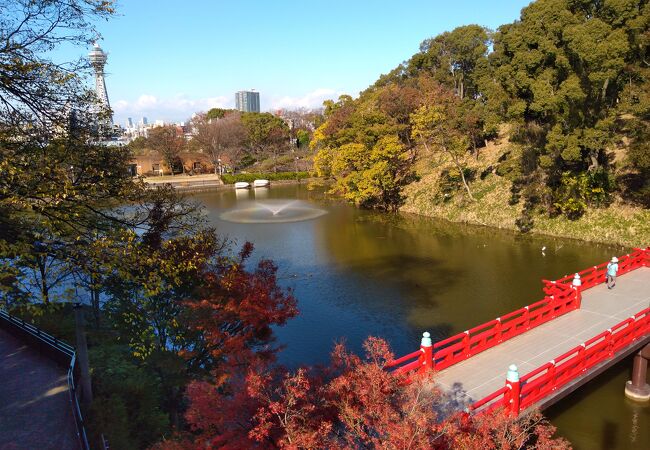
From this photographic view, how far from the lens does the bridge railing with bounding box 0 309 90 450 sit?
9356 mm

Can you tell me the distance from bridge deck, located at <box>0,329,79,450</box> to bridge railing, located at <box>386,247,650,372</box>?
7621 millimetres

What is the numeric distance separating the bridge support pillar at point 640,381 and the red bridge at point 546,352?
0.03 m

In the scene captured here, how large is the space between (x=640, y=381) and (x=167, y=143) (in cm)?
6795

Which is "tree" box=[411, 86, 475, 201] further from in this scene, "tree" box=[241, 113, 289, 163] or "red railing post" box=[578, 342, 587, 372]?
"tree" box=[241, 113, 289, 163]

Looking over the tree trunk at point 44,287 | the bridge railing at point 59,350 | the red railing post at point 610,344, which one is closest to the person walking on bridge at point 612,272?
the red railing post at point 610,344

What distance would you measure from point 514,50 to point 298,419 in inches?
1089

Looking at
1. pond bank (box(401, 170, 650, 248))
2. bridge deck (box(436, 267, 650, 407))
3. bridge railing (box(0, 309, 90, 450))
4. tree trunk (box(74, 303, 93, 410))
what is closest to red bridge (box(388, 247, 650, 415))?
bridge deck (box(436, 267, 650, 407))

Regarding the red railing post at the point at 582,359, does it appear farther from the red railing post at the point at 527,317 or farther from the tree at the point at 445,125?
the tree at the point at 445,125

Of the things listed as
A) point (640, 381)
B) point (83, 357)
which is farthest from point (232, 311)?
point (640, 381)

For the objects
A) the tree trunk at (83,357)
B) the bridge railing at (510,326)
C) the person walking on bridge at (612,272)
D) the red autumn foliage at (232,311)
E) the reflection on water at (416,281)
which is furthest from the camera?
the person walking on bridge at (612,272)

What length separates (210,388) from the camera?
27.4 ft

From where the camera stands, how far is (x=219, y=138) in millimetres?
69938

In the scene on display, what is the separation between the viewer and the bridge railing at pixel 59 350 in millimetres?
9356

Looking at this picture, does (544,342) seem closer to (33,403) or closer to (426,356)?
(426,356)
